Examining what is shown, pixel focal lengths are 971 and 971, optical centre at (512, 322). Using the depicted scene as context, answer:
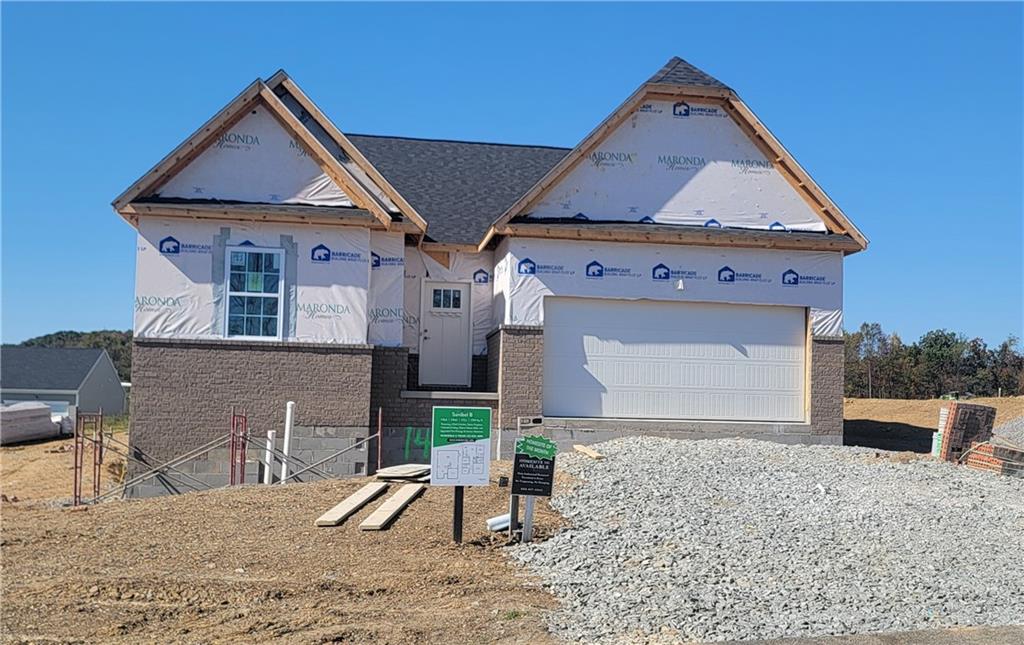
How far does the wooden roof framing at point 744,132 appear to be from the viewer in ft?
59.3

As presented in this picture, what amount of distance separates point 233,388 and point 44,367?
35109mm

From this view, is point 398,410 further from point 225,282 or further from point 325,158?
point 325,158

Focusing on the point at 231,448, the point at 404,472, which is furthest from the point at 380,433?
the point at 404,472

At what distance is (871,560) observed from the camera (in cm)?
930

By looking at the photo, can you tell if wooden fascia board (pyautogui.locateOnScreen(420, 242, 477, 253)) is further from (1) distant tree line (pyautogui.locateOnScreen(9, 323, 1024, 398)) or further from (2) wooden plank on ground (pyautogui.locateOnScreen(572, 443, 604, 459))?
(1) distant tree line (pyautogui.locateOnScreen(9, 323, 1024, 398))

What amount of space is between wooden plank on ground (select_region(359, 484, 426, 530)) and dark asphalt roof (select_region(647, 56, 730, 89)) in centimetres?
979

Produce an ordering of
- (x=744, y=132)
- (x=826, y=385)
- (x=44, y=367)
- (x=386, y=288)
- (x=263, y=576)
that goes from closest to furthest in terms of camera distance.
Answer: (x=263, y=576), (x=386, y=288), (x=826, y=385), (x=744, y=132), (x=44, y=367)

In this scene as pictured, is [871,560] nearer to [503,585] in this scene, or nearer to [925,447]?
[503,585]

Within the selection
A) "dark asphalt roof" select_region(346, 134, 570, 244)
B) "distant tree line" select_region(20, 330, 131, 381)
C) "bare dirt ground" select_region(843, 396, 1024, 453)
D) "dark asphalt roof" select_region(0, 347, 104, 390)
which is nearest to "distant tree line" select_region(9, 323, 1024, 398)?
"bare dirt ground" select_region(843, 396, 1024, 453)

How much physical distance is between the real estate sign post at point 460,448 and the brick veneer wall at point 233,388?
23.3 ft

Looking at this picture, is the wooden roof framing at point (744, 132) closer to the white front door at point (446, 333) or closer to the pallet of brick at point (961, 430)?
the white front door at point (446, 333)

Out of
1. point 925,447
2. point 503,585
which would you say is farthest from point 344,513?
point 925,447

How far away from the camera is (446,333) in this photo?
66.4ft

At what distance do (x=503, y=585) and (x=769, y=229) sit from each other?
1196cm
